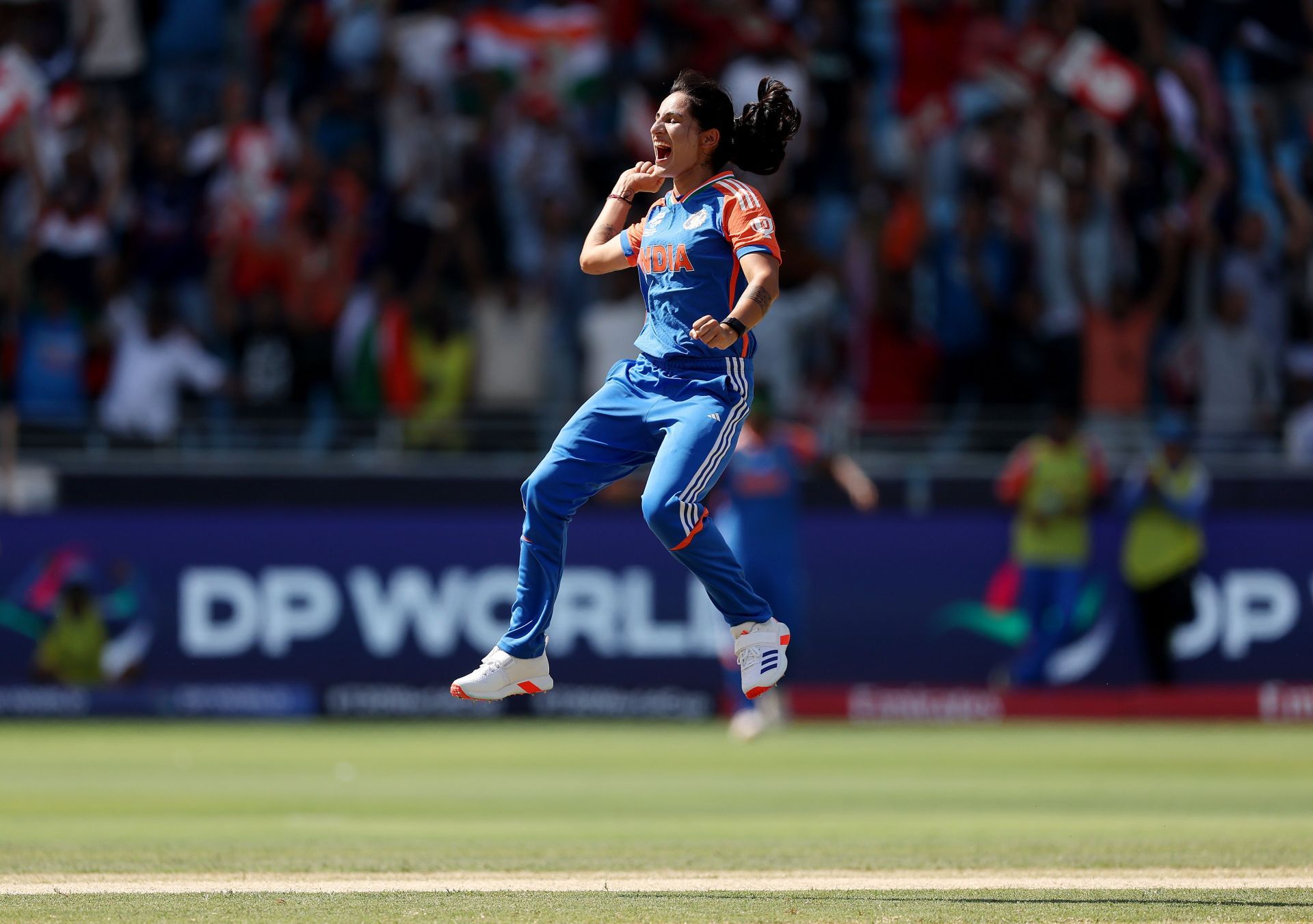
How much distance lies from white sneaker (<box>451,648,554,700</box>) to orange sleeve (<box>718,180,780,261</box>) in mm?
1573

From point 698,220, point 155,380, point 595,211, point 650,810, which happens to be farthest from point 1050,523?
point 698,220

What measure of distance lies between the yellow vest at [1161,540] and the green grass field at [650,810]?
1164mm

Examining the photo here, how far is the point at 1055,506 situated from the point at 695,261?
8.62 metres

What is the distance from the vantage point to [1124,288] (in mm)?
15500

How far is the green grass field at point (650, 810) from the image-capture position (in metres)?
6.20

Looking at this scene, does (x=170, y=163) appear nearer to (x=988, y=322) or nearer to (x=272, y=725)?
(x=272, y=725)

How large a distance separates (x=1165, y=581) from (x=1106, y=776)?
169 inches

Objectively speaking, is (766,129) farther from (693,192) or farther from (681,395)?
(681,395)

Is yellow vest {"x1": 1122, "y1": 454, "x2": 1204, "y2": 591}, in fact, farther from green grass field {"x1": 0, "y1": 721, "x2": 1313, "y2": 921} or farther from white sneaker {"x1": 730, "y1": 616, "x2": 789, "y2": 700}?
white sneaker {"x1": 730, "y1": 616, "x2": 789, "y2": 700}

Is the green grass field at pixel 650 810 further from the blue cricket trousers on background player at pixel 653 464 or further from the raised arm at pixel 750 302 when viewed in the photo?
the raised arm at pixel 750 302

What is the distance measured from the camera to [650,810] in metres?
9.68

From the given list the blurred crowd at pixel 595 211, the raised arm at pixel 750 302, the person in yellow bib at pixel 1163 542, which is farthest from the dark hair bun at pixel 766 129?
the person in yellow bib at pixel 1163 542

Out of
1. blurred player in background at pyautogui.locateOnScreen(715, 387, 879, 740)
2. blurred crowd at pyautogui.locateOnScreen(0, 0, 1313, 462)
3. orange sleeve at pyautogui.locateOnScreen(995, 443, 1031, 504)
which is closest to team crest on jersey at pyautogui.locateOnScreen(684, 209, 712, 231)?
blurred player in background at pyautogui.locateOnScreen(715, 387, 879, 740)

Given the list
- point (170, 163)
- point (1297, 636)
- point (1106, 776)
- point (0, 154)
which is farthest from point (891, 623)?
point (0, 154)
